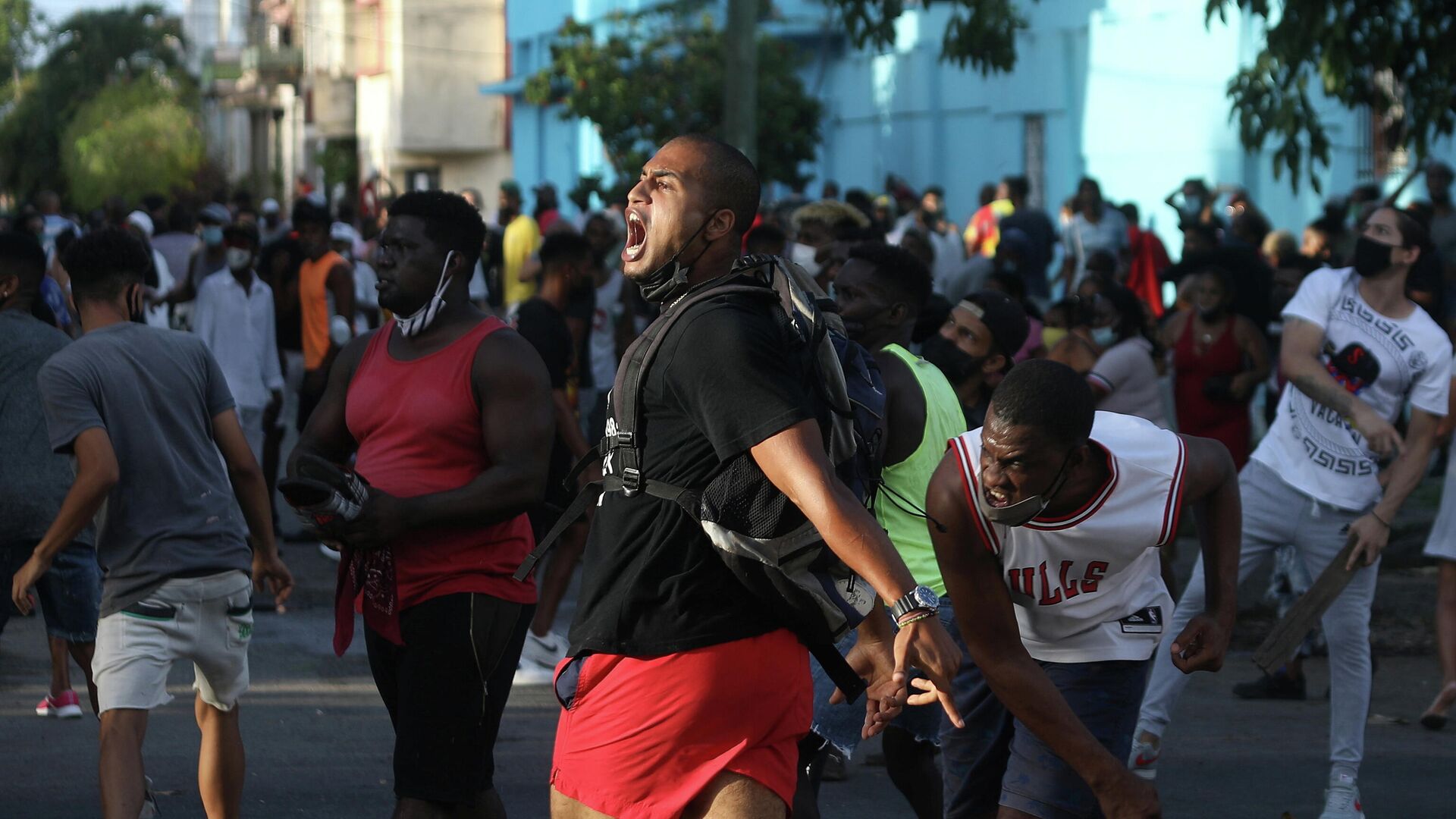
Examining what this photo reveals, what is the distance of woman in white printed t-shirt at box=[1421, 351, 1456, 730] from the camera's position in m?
7.49

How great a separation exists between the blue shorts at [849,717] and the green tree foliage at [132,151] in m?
44.4

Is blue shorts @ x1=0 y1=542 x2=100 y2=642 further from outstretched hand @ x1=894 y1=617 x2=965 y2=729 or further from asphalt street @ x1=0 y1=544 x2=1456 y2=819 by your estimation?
outstretched hand @ x1=894 y1=617 x2=965 y2=729

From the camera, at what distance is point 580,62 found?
27781 millimetres

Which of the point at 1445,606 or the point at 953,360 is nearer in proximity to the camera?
the point at 953,360

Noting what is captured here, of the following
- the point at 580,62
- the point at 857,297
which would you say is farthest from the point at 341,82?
the point at 857,297

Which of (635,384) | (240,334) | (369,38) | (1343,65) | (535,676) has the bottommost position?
(535,676)

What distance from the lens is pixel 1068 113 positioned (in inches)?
922

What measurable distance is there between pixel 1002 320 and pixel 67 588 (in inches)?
132

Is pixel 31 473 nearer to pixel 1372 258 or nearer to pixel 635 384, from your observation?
pixel 635 384

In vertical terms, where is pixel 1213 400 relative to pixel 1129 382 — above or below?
below

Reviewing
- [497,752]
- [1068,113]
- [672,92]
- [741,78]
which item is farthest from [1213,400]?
[672,92]

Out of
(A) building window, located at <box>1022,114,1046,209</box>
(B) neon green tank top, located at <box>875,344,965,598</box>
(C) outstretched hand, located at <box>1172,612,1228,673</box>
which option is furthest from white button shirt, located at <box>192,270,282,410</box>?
(A) building window, located at <box>1022,114,1046,209</box>

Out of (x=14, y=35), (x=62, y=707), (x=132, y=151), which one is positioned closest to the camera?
(x=62, y=707)

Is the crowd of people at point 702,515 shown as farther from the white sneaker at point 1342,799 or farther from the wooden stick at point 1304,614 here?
the wooden stick at point 1304,614
